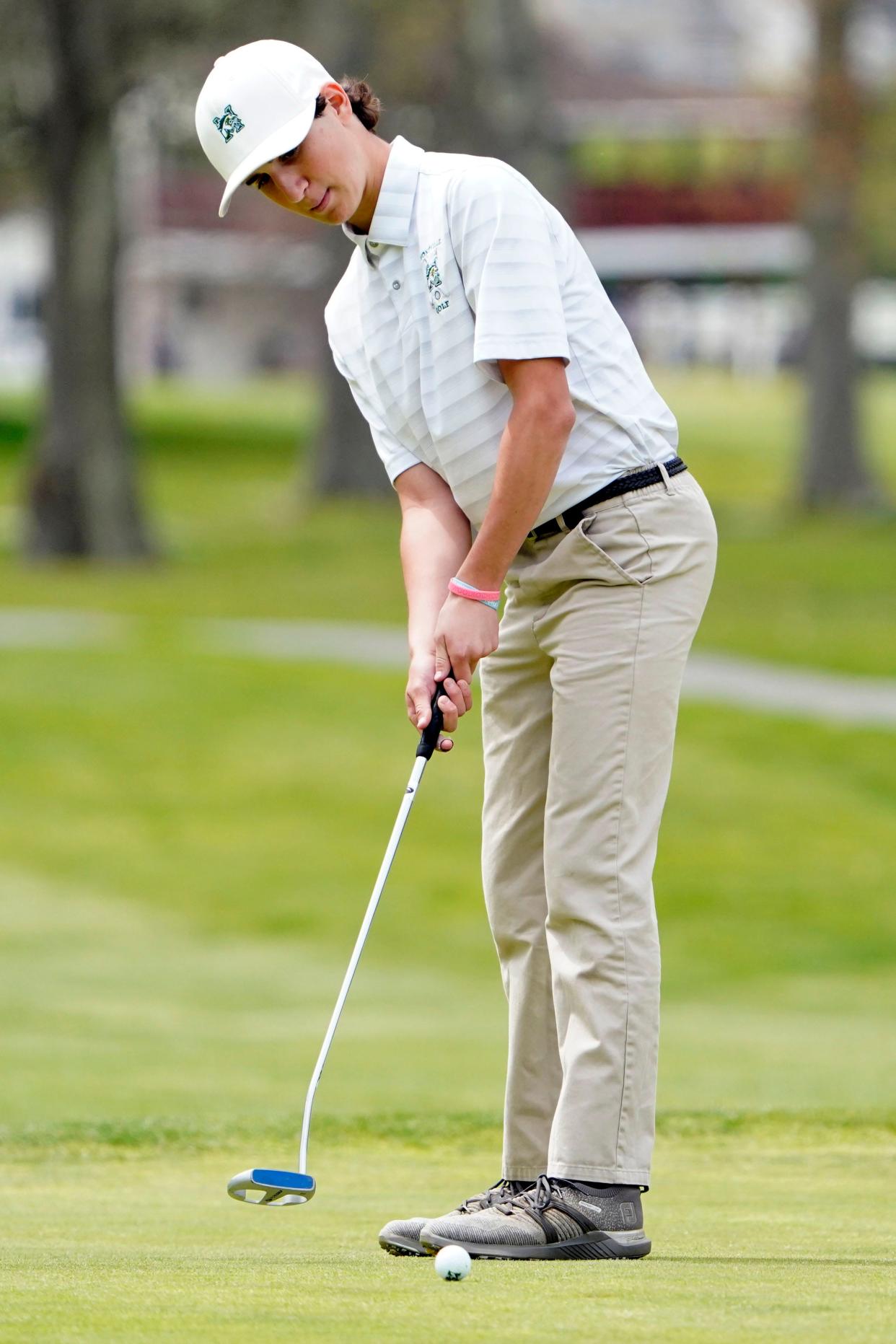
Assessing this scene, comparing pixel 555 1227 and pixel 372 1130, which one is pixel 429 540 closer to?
pixel 555 1227

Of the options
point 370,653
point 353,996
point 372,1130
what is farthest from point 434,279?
point 370,653

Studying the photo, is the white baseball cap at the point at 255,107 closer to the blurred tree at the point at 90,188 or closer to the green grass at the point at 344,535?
the green grass at the point at 344,535

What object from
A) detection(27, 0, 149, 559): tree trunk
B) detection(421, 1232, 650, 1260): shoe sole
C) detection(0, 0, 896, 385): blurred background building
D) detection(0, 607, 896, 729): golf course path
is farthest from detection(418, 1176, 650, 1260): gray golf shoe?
detection(0, 0, 896, 385): blurred background building

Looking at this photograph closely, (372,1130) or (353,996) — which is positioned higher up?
(372,1130)

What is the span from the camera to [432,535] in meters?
4.52

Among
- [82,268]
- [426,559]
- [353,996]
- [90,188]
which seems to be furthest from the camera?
[82,268]

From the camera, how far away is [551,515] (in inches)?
169

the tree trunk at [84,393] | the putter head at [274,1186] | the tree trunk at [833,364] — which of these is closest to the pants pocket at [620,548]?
the putter head at [274,1186]

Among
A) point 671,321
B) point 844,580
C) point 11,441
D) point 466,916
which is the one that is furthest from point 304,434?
point 466,916

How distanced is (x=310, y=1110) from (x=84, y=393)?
20705 millimetres

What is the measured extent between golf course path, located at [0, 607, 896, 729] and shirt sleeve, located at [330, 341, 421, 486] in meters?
10.1

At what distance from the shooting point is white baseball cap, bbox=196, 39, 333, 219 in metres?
4.09

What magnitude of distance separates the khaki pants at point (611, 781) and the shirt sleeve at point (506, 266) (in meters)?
0.36

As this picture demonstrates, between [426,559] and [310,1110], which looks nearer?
[310,1110]
